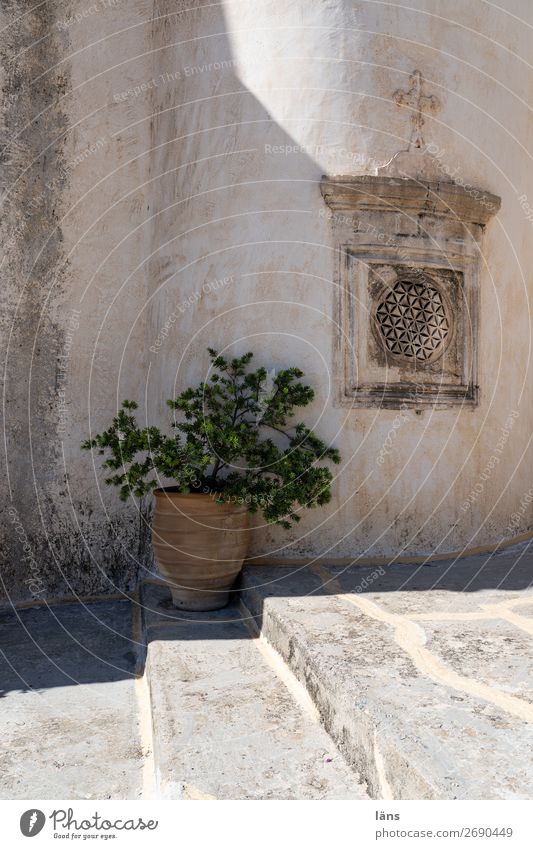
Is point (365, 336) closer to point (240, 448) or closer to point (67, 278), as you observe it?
point (240, 448)

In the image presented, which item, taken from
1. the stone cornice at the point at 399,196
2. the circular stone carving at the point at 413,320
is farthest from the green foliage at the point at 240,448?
the stone cornice at the point at 399,196

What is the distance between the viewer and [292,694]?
3.04m

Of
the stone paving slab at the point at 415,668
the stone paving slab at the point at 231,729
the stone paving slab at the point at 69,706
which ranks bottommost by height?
the stone paving slab at the point at 69,706

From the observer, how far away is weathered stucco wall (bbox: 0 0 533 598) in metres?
4.78

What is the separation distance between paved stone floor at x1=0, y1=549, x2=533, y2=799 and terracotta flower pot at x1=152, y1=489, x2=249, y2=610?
12 centimetres

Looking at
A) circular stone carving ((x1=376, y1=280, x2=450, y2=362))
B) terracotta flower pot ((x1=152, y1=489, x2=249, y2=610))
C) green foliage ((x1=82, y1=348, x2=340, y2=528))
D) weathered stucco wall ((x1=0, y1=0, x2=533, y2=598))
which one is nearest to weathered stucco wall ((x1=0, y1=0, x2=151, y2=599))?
weathered stucco wall ((x1=0, y1=0, x2=533, y2=598))

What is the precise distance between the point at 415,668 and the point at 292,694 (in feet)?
1.90

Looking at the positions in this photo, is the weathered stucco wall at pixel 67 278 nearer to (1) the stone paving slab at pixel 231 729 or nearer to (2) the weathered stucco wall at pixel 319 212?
(2) the weathered stucco wall at pixel 319 212

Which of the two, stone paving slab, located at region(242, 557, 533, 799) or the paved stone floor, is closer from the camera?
stone paving slab, located at region(242, 557, 533, 799)

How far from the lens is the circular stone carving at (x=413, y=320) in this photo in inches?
191

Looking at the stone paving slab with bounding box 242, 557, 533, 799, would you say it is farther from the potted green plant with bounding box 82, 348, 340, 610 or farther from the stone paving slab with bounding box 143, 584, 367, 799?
the potted green plant with bounding box 82, 348, 340, 610

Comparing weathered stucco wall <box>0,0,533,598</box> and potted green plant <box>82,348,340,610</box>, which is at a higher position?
weathered stucco wall <box>0,0,533,598</box>

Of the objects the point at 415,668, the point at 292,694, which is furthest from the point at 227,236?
the point at 415,668

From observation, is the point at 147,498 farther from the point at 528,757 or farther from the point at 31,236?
the point at 528,757
